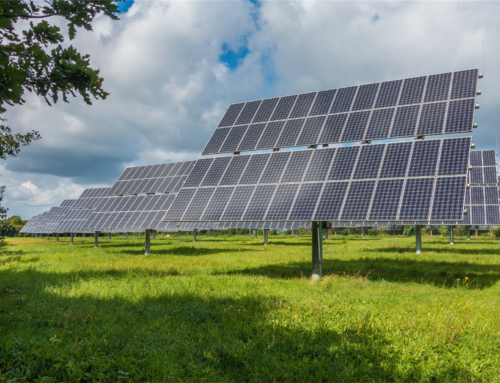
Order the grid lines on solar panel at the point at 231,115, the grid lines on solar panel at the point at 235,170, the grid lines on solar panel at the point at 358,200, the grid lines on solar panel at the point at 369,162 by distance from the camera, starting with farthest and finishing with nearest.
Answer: the grid lines on solar panel at the point at 231,115, the grid lines on solar panel at the point at 235,170, the grid lines on solar panel at the point at 369,162, the grid lines on solar panel at the point at 358,200

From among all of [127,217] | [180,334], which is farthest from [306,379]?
[127,217]

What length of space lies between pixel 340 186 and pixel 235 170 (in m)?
5.46

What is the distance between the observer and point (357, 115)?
1717 cm

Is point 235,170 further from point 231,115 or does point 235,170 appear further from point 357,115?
point 357,115

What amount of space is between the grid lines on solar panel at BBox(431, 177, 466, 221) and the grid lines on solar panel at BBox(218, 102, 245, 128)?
1198 cm

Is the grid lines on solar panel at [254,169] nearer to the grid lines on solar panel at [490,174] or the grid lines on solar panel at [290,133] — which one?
the grid lines on solar panel at [290,133]

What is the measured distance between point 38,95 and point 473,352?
30.1 feet

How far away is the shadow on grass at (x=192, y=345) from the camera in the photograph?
21.5 ft

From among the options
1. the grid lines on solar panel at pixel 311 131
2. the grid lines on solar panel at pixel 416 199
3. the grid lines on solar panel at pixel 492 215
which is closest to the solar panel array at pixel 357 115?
the grid lines on solar panel at pixel 311 131

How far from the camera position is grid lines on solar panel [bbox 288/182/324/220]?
14.2 metres

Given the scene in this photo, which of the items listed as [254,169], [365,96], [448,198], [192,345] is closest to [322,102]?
[365,96]

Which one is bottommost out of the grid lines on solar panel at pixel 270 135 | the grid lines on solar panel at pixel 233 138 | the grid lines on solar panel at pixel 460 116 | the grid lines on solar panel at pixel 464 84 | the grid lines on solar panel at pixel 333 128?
the grid lines on solar panel at pixel 460 116

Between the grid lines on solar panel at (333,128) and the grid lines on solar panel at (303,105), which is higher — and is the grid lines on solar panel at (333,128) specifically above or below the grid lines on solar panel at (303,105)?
below

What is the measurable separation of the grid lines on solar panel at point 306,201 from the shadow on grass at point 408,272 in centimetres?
331
